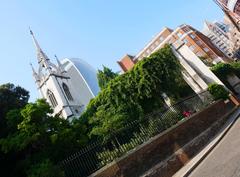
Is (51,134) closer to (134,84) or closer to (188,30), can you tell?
(134,84)

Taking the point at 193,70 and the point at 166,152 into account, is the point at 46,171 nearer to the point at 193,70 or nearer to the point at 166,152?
the point at 166,152

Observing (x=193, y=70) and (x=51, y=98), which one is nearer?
(x=193, y=70)

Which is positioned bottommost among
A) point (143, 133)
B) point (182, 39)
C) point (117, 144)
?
point (143, 133)

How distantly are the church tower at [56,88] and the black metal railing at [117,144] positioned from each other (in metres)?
38.1

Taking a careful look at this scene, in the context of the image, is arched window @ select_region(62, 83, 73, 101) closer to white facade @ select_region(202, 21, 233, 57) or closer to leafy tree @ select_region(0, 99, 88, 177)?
leafy tree @ select_region(0, 99, 88, 177)

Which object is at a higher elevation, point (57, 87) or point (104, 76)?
point (57, 87)

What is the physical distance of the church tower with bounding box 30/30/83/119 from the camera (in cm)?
5356


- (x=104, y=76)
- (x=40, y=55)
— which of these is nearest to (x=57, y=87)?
(x=40, y=55)

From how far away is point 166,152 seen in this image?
1189cm

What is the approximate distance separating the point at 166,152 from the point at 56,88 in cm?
4624

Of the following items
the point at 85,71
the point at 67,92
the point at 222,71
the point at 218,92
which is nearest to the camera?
the point at 218,92

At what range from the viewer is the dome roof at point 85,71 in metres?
111

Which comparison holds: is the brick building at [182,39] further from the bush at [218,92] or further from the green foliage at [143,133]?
the green foliage at [143,133]

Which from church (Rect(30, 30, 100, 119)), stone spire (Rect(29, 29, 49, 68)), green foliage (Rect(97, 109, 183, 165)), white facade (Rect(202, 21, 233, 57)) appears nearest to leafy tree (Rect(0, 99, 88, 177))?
green foliage (Rect(97, 109, 183, 165))
